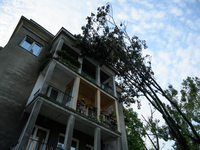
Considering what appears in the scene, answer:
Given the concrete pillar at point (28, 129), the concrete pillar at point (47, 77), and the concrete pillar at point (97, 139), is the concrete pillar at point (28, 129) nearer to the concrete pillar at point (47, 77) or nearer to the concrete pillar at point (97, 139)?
the concrete pillar at point (47, 77)

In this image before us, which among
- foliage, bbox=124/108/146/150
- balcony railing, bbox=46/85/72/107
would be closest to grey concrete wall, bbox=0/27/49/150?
balcony railing, bbox=46/85/72/107

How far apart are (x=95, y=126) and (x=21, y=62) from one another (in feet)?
24.5

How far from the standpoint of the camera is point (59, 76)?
39.3 feet

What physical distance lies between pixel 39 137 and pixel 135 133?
57.3ft

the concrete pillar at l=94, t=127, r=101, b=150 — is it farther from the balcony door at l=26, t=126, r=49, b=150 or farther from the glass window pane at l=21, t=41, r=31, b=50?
the glass window pane at l=21, t=41, r=31, b=50

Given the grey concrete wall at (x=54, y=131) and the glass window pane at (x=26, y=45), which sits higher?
the glass window pane at (x=26, y=45)

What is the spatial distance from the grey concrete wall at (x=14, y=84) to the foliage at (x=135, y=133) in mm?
11951

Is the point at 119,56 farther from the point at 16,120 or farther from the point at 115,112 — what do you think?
the point at 16,120

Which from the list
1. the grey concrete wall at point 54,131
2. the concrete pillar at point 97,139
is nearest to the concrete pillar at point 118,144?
the concrete pillar at point 97,139

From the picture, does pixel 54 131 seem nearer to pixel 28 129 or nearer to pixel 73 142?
pixel 73 142

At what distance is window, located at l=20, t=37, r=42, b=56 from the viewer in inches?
489

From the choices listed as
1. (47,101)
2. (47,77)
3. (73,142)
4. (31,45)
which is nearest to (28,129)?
(47,101)

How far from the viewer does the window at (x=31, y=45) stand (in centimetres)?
1241

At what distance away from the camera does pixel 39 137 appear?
8.66 m
